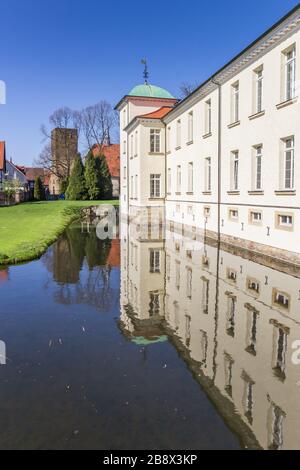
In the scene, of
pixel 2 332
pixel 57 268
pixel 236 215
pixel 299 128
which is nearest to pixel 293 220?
pixel 299 128

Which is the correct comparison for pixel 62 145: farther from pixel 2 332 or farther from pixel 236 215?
pixel 2 332

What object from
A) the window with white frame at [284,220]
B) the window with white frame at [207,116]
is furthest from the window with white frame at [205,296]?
the window with white frame at [207,116]

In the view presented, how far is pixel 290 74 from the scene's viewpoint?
1239cm

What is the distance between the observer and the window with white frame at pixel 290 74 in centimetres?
1201

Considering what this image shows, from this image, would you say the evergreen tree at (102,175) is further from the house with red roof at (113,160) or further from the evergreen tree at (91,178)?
the house with red roof at (113,160)

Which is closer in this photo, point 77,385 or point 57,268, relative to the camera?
point 77,385

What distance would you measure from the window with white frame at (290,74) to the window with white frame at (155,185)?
16787mm

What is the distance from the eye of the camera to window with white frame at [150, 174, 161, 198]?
28859mm

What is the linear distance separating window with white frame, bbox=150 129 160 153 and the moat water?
63.7ft

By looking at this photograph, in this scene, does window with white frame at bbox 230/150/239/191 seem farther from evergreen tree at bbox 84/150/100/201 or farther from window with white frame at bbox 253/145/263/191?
evergreen tree at bbox 84/150/100/201

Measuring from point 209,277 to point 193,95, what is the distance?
1353cm

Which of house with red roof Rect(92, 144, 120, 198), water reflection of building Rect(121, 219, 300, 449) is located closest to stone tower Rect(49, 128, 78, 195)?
house with red roof Rect(92, 144, 120, 198)

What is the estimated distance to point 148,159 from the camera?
2850cm

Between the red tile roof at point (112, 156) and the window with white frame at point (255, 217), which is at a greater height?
the red tile roof at point (112, 156)
